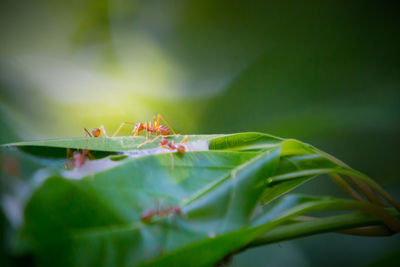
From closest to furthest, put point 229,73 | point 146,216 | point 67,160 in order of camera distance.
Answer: point 146,216
point 67,160
point 229,73

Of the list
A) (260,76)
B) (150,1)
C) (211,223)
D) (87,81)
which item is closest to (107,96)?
(87,81)

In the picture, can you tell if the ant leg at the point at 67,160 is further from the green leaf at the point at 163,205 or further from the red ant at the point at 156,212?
the red ant at the point at 156,212

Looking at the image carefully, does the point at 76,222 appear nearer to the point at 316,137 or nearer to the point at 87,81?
the point at 316,137

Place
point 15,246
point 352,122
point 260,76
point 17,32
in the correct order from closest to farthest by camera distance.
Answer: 1. point 15,246
2. point 352,122
3. point 260,76
4. point 17,32

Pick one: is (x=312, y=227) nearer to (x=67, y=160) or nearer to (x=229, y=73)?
(x=67, y=160)

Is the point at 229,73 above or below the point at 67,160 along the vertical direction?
above

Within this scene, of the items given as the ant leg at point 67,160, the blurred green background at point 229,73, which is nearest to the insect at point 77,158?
the ant leg at point 67,160

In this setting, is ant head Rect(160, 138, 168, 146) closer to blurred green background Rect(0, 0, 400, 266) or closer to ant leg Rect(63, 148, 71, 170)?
ant leg Rect(63, 148, 71, 170)

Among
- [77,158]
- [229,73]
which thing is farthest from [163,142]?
[229,73]
